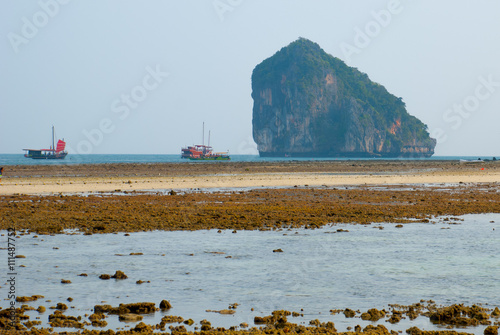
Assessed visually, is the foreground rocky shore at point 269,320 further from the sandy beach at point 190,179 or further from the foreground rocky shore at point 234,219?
the sandy beach at point 190,179

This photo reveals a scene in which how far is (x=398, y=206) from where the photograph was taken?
2858 centimetres

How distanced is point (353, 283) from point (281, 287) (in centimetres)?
158

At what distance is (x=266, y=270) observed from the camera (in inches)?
538

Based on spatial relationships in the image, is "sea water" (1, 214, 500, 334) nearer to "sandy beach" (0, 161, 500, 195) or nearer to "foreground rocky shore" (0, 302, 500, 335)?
"foreground rocky shore" (0, 302, 500, 335)

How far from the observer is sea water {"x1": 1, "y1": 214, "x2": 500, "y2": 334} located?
1074cm

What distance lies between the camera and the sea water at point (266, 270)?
10.7m

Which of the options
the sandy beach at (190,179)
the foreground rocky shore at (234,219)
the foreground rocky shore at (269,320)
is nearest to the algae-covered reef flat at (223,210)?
the foreground rocky shore at (234,219)

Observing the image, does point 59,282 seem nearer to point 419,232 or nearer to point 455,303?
point 455,303

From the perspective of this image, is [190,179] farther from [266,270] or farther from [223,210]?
[266,270]

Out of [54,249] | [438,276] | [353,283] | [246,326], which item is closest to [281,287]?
[353,283]

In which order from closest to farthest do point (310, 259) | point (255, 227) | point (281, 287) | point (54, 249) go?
point (281, 287), point (310, 259), point (54, 249), point (255, 227)
